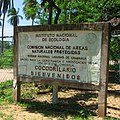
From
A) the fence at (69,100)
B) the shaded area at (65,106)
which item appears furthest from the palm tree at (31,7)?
the shaded area at (65,106)

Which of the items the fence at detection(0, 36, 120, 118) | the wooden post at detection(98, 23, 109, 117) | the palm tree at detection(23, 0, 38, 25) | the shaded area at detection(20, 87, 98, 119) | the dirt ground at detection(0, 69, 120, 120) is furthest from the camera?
the palm tree at detection(23, 0, 38, 25)

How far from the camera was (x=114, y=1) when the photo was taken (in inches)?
499

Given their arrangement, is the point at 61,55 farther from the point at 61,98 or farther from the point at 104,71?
the point at 61,98

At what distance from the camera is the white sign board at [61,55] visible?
275 inches

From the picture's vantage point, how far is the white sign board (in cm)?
697

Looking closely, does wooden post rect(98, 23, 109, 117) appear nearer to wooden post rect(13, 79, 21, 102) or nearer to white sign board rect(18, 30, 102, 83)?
white sign board rect(18, 30, 102, 83)

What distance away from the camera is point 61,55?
24.5 ft

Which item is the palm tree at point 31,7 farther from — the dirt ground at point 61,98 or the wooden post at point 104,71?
the wooden post at point 104,71

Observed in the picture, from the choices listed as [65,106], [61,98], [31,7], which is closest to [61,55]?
[65,106]

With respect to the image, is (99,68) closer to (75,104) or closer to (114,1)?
(75,104)

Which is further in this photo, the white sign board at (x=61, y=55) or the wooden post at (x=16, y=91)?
the wooden post at (x=16, y=91)

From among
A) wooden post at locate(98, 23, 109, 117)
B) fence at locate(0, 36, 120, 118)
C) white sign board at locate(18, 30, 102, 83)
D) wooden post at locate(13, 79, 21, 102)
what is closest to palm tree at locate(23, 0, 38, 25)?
fence at locate(0, 36, 120, 118)

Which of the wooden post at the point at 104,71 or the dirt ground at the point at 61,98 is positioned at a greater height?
the wooden post at the point at 104,71

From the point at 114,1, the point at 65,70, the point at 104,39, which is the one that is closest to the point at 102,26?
the point at 104,39
